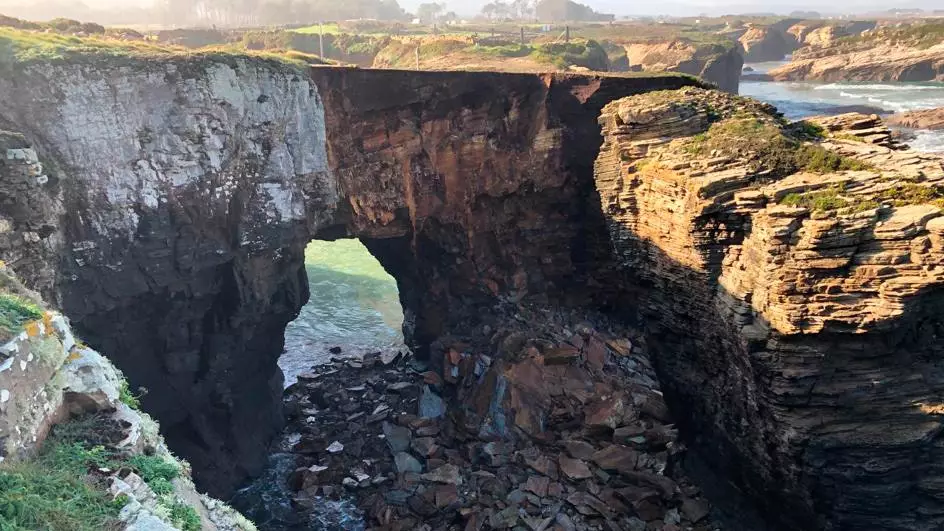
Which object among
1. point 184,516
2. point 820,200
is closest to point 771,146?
point 820,200

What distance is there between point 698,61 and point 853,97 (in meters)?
16.4

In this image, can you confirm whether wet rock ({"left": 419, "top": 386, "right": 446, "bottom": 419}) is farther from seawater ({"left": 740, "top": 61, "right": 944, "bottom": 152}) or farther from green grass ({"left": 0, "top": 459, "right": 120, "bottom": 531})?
seawater ({"left": 740, "top": 61, "right": 944, "bottom": 152})

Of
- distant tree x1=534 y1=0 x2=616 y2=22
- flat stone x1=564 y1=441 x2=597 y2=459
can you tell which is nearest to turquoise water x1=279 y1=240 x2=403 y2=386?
flat stone x1=564 y1=441 x2=597 y2=459

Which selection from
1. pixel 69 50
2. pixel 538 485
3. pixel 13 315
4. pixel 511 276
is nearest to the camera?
pixel 13 315

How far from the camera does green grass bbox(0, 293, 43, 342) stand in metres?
7.35

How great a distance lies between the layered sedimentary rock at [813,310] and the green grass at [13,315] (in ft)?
38.0

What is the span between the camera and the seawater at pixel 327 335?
1878cm

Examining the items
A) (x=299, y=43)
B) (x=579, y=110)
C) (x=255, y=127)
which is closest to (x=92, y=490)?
(x=255, y=127)

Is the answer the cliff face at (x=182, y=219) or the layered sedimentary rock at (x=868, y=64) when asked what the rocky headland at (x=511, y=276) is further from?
the layered sedimentary rock at (x=868, y=64)

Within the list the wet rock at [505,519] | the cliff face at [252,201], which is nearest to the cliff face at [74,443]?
the cliff face at [252,201]

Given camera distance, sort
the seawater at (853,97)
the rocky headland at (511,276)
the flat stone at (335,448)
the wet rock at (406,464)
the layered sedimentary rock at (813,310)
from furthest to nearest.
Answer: the seawater at (853,97) → the flat stone at (335,448) → the wet rock at (406,464) → the rocky headland at (511,276) → the layered sedimentary rock at (813,310)

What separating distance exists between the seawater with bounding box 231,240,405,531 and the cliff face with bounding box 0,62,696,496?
3.55ft

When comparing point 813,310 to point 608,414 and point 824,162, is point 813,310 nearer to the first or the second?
point 824,162

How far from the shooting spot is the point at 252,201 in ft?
64.1
